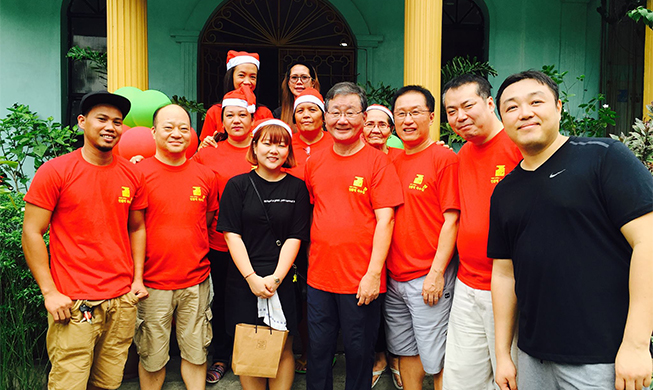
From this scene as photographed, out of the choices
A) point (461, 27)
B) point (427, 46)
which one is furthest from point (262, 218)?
point (461, 27)

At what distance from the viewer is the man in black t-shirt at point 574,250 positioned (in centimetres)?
188

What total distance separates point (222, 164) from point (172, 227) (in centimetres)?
70

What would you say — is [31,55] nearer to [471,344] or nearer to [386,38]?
[386,38]

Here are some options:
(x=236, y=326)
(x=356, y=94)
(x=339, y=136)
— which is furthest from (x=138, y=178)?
(x=356, y=94)

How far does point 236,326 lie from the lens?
314 centimetres

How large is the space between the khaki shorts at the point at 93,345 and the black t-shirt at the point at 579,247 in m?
2.43

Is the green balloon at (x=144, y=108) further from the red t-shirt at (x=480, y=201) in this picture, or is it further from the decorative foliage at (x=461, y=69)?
the decorative foliage at (x=461, y=69)

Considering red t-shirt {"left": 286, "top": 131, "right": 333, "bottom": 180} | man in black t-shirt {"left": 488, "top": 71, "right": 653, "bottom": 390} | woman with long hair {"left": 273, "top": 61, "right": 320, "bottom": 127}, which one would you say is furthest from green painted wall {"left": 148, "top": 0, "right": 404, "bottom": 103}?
man in black t-shirt {"left": 488, "top": 71, "right": 653, "bottom": 390}

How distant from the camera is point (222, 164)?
149 inches

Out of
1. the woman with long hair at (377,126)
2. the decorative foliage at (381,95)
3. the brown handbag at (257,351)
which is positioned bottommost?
the brown handbag at (257,351)

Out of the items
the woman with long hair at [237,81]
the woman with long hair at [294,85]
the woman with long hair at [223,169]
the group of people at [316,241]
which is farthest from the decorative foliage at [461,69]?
the woman with long hair at [223,169]

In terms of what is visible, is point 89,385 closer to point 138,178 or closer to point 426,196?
point 138,178

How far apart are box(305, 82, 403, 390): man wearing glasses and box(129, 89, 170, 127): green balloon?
2.11 meters

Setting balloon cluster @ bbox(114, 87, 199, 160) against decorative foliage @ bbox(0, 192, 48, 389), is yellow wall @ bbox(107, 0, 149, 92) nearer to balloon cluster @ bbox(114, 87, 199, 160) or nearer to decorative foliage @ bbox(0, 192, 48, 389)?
balloon cluster @ bbox(114, 87, 199, 160)
